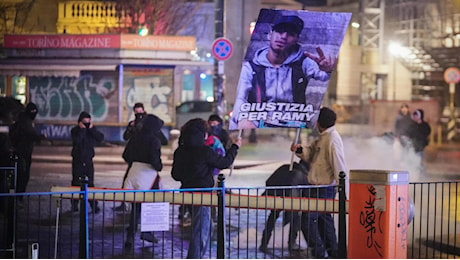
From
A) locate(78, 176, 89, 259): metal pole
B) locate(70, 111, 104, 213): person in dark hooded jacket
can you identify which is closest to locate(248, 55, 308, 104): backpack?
locate(78, 176, 89, 259): metal pole

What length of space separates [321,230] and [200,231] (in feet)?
5.35

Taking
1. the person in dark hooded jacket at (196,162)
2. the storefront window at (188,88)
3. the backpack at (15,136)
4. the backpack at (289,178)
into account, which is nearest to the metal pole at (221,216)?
the person in dark hooded jacket at (196,162)

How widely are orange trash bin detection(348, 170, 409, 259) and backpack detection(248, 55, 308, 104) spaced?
118 inches

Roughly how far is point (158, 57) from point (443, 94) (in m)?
14.0

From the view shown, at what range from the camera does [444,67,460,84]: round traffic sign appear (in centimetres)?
2989

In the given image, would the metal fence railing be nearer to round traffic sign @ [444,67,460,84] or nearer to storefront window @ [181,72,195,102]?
storefront window @ [181,72,195,102]

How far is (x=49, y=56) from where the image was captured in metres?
21.0

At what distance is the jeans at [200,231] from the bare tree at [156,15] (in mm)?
12079

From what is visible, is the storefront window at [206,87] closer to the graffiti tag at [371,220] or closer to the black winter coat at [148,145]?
the black winter coat at [148,145]

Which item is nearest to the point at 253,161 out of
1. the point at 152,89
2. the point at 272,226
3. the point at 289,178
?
the point at 152,89

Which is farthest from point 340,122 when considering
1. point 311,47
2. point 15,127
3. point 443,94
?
point 311,47

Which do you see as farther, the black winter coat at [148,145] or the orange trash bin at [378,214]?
the black winter coat at [148,145]

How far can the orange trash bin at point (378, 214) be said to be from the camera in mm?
9273

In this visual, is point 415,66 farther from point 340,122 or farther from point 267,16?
point 267,16
